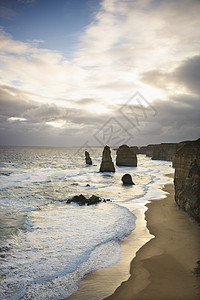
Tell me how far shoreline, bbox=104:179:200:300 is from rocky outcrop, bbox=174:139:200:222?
0.94m

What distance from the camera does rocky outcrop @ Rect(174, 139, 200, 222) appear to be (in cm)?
1118

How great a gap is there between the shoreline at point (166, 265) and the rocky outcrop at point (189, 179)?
36.9 inches

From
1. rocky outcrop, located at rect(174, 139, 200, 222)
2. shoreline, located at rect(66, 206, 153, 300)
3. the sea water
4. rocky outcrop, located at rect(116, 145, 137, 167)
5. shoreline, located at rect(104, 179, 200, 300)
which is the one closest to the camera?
shoreline, located at rect(104, 179, 200, 300)

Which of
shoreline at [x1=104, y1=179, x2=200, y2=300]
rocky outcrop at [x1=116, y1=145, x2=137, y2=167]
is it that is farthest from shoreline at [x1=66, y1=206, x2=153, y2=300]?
rocky outcrop at [x1=116, y1=145, x2=137, y2=167]

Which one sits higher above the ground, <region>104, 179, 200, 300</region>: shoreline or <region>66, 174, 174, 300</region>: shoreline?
<region>104, 179, 200, 300</region>: shoreline

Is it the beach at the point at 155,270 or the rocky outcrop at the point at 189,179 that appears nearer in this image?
the beach at the point at 155,270

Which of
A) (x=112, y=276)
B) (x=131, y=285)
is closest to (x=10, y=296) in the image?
(x=112, y=276)

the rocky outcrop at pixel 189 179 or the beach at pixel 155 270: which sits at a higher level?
the rocky outcrop at pixel 189 179

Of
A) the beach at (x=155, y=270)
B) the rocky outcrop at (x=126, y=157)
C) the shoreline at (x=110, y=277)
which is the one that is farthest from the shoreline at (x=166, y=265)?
the rocky outcrop at (x=126, y=157)

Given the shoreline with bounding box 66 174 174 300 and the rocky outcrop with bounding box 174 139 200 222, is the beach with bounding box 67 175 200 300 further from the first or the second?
the rocky outcrop with bounding box 174 139 200 222

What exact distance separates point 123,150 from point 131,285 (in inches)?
2026

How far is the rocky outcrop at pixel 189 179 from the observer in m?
11.2

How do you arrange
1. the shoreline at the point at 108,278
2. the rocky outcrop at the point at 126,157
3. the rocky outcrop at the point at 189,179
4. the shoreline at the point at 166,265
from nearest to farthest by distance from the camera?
1. the shoreline at the point at 166,265
2. the shoreline at the point at 108,278
3. the rocky outcrop at the point at 189,179
4. the rocky outcrop at the point at 126,157

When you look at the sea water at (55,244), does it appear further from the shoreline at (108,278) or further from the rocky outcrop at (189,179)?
the rocky outcrop at (189,179)
